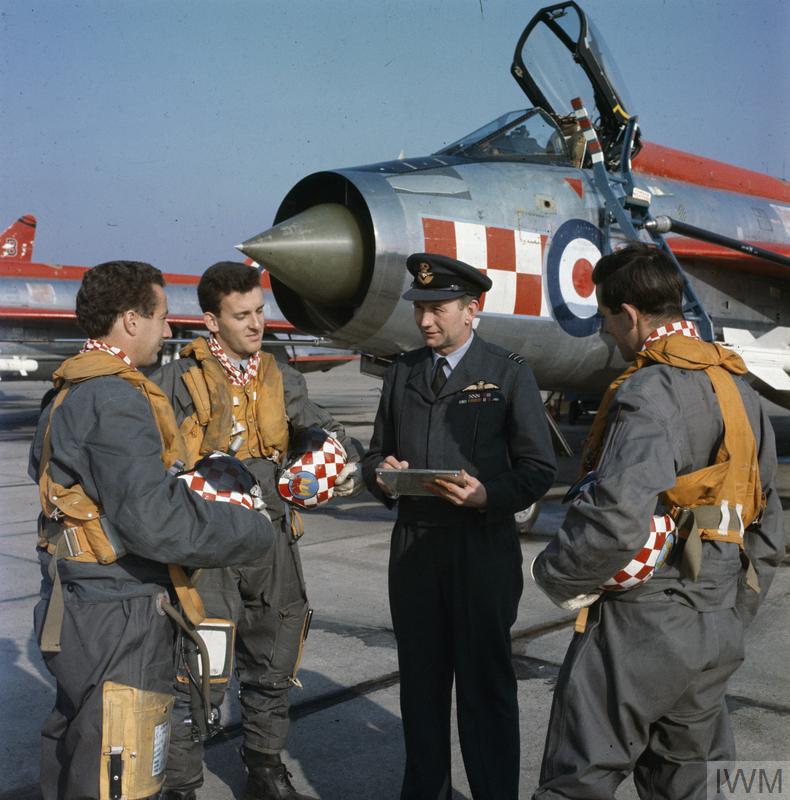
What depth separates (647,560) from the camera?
2.19m

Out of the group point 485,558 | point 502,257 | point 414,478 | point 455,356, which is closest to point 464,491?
point 414,478

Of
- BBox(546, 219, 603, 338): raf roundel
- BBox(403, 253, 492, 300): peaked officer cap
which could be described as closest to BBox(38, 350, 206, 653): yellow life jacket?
BBox(403, 253, 492, 300): peaked officer cap

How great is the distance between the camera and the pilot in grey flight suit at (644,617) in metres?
2.16

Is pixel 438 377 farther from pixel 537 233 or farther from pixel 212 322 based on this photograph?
pixel 537 233

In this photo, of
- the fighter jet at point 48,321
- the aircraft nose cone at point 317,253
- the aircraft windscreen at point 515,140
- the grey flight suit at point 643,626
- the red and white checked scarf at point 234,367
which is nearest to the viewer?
the grey flight suit at point 643,626

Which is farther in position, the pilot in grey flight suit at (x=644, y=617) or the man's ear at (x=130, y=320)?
the man's ear at (x=130, y=320)

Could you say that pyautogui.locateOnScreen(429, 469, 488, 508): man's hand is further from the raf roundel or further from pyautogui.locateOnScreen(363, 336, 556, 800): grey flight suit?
the raf roundel

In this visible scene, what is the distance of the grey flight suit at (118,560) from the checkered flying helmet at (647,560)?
93 centimetres

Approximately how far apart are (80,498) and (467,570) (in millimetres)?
1187

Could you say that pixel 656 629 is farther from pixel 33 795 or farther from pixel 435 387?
pixel 33 795

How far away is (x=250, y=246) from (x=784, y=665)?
12.6 feet

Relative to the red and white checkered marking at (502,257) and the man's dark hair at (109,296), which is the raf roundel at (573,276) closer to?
the red and white checkered marking at (502,257)

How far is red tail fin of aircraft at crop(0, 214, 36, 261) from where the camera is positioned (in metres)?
25.3

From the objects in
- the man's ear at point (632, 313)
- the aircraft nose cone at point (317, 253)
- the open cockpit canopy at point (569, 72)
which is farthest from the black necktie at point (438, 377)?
the open cockpit canopy at point (569, 72)
